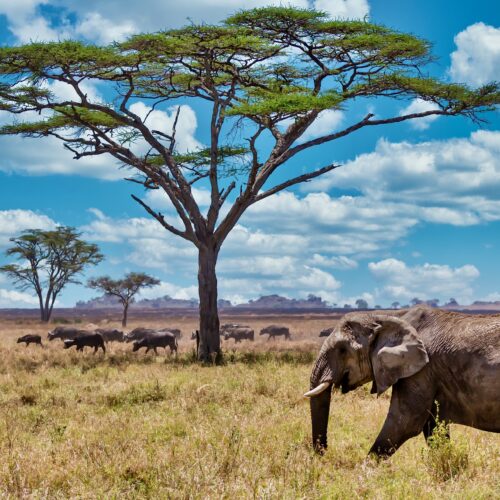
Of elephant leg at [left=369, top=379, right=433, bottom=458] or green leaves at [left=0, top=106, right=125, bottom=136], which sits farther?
green leaves at [left=0, top=106, right=125, bottom=136]

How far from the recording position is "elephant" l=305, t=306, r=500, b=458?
6.59 m

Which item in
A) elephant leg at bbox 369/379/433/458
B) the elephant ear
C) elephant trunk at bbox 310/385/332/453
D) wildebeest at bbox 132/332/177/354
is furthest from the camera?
wildebeest at bbox 132/332/177/354

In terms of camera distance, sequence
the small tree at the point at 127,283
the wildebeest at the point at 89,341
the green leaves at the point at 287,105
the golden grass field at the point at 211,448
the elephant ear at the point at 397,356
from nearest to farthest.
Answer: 1. the golden grass field at the point at 211,448
2. the elephant ear at the point at 397,356
3. the green leaves at the point at 287,105
4. the wildebeest at the point at 89,341
5. the small tree at the point at 127,283

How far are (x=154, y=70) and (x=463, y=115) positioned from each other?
40.9ft

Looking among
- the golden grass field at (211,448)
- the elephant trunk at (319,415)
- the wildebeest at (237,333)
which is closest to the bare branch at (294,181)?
the golden grass field at (211,448)

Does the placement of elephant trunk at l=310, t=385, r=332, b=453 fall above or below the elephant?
below

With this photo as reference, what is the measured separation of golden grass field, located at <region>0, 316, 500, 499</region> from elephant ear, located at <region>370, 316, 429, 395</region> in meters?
0.82

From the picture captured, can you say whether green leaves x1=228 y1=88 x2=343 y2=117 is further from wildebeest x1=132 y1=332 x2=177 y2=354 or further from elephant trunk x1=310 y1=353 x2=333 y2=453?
elephant trunk x1=310 y1=353 x2=333 y2=453

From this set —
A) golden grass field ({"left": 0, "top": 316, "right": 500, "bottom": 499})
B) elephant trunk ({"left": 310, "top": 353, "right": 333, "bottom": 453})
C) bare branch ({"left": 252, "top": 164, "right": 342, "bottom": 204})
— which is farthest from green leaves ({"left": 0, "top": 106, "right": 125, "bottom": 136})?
elephant trunk ({"left": 310, "top": 353, "right": 333, "bottom": 453})

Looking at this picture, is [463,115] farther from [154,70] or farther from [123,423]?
[123,423]

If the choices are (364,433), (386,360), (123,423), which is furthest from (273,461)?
(123,423)

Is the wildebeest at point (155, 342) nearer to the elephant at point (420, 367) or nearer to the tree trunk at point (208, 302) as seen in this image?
the tree trunk at point (208, 302)

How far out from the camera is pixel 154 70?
25.0 metres

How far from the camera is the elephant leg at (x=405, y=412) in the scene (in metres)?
6.85
